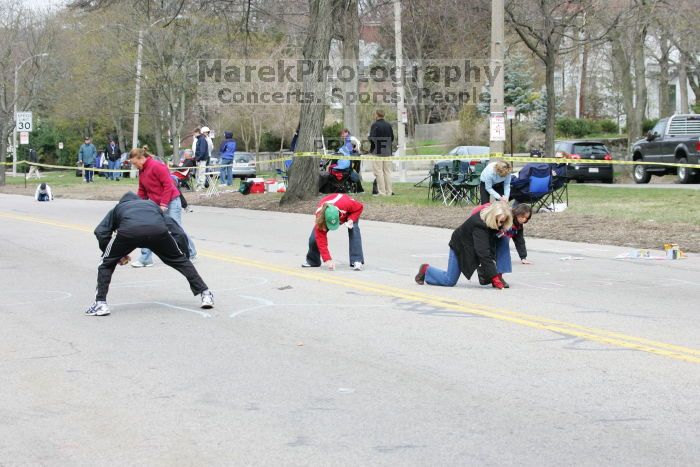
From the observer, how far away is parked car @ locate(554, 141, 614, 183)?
32.7 m

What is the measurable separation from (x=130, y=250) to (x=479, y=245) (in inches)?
149

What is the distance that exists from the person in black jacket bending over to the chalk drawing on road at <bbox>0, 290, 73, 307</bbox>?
56.2 inches

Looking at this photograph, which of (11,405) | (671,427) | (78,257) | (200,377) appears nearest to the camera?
(671,427)

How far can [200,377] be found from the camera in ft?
24.6

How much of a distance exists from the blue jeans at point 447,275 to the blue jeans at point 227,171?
20.4 meters

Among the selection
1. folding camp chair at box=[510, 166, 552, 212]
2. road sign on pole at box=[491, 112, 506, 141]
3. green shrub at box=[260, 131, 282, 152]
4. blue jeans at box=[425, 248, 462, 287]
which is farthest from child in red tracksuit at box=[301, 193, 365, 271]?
green shrub at box=[260, 131, 282, 152]

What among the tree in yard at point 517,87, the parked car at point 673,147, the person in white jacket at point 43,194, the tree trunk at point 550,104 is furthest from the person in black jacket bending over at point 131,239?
the tree in yard at point 517,87

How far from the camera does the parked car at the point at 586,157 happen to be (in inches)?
1287

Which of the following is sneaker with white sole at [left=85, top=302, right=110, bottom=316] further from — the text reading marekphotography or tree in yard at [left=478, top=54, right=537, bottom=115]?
tree in yard at [left=478, top=54, right=537, bottom=115]

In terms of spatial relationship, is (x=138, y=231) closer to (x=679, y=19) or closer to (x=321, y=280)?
(x=321, y=280)

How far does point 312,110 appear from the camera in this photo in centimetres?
2573

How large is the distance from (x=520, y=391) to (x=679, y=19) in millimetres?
36976

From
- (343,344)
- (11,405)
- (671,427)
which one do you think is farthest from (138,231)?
(671,427)

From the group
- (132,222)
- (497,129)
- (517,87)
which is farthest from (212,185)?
(517,87)
